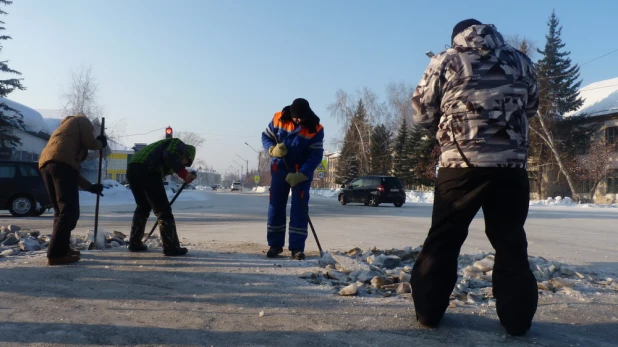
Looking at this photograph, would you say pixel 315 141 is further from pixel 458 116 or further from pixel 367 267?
pixel 458 116

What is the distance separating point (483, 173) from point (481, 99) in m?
0.41

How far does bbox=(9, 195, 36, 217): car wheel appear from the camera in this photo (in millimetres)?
14352

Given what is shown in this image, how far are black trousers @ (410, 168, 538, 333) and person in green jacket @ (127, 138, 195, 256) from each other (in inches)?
121

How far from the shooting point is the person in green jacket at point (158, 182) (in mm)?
5137

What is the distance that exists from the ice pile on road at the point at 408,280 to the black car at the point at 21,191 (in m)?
12.6

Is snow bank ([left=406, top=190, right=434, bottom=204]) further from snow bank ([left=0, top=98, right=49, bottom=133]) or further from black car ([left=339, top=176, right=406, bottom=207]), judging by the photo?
snow bank ([left=0, top=98, right=49, bottom=133])

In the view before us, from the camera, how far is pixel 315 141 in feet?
18.3

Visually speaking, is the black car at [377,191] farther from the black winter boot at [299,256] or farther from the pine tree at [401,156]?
the pine tree at [401,156]

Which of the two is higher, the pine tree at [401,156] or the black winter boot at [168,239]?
the pine tree at [401,156]

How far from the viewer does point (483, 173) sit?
2.70 metres

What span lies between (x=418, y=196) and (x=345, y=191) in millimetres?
12227

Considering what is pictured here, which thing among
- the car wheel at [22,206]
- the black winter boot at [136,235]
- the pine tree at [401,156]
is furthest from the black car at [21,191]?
the pine tree at [401,156]

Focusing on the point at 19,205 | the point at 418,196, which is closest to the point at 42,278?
the point at 19,205

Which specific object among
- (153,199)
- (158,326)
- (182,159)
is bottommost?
(158,326)
